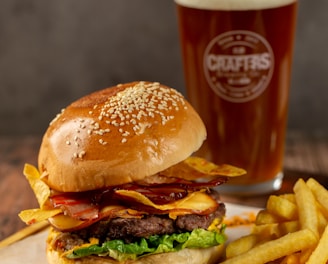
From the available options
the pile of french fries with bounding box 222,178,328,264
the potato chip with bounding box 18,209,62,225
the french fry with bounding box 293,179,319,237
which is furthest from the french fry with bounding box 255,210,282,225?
the potato chip with bounding box 18,209,62,225

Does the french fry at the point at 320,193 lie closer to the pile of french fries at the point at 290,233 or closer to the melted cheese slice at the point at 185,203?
the pile of french fries at the point at 290,233

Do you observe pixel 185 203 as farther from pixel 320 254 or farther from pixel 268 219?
pixel 320 254

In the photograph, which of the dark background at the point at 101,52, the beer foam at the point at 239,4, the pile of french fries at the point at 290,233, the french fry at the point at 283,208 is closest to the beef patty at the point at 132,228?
the pile of french fries at the point at 290,233

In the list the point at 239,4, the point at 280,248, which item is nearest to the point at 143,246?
the point at 280,248

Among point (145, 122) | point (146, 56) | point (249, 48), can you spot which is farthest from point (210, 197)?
point (146, 56)

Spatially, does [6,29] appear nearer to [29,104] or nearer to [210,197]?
[29,104]

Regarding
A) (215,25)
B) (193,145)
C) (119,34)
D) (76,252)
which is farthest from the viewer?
(119,34)

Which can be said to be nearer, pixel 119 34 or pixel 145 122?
pixel 145 122
